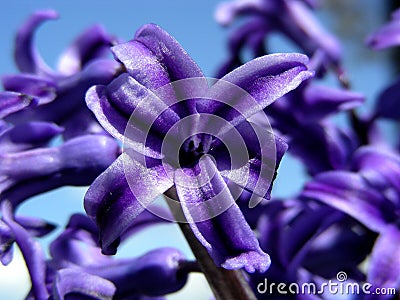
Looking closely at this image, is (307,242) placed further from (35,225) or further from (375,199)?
(35,225)

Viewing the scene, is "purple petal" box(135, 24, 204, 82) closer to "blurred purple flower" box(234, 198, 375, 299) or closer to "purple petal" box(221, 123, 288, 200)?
"purple petal" box(221, 123, 288, 200)

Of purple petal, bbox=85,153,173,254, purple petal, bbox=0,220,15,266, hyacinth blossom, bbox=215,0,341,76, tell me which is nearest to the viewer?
purple petal, bbox=85,153,173,254

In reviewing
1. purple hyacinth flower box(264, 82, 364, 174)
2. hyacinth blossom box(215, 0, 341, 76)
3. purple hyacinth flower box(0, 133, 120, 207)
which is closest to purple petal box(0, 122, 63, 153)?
purple hyacinth flower box(0, 133, 120, 207)

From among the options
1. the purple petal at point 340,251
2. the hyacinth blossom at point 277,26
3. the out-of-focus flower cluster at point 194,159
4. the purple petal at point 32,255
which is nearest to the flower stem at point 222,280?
the out-of-focus flower cluster at point 194,159

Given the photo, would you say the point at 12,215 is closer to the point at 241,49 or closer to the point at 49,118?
the point at 49,118

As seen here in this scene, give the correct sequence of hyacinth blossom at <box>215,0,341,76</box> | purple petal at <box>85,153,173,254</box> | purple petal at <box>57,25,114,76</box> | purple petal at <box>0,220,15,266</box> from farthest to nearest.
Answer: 1. hyacinth blossom at <box>215,0,341,76</box>
2. purple petal at <box>57,25,114,76</box>
3. purple petal at <box>0,220,15,266</box>
4. purple petal at <box>85,153,173,254</box>

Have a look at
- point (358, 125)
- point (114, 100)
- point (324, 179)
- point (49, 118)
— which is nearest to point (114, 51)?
point (114, 100)

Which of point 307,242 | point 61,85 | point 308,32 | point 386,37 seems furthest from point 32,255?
point 308,32
